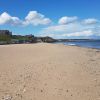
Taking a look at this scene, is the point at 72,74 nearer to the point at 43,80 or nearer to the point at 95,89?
the point at 43,80

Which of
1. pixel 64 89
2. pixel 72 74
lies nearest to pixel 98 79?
pixel 72 74

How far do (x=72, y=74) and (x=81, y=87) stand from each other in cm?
275

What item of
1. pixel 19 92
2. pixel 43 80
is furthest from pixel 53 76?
pixel 19 92

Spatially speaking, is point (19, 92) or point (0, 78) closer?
point (19, 92)

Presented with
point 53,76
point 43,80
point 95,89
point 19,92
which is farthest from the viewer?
point 53,76

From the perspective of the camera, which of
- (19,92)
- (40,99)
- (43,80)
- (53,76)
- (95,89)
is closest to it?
(40,99)

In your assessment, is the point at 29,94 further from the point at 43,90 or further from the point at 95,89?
the point at 95,89

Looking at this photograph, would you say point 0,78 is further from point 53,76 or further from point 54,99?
point 54,99

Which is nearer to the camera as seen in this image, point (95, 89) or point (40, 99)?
point (40, 99)

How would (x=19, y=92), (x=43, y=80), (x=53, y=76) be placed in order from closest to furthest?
(x=19, y=92)
(x=43, y=80)
(x=53, y=76)

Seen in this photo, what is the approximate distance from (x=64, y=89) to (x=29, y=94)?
1583 mm

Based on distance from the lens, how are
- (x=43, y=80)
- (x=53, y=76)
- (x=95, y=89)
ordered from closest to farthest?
(x=95, y=89) < (x=43, y=80) < (x=53, y=76)

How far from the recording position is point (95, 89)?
32.3ft

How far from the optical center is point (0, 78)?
1135 centimetres
